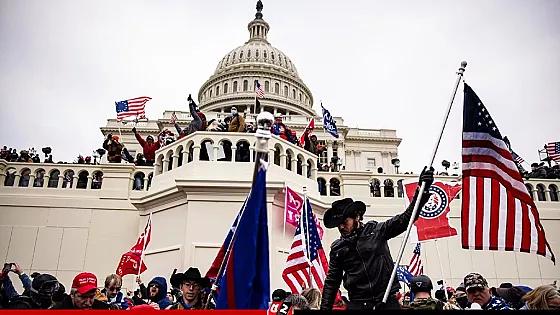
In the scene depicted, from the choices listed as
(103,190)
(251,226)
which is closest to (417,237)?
(251,226)

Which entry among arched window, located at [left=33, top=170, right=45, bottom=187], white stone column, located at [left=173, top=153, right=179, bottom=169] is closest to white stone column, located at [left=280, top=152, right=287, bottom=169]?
white stone column, located at [left=173, top=153, right=179, bottom=169]

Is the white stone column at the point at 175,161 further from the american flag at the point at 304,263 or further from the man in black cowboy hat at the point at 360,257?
the man in black cowboy hat at the point at 360,257

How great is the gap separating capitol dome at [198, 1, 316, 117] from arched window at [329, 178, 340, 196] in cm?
5183

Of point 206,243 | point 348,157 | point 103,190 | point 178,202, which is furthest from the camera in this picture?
point 348,157

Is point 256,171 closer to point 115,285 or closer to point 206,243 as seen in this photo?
point 115,285

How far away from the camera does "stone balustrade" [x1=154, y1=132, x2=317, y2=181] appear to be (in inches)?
477

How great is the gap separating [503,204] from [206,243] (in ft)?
25.0

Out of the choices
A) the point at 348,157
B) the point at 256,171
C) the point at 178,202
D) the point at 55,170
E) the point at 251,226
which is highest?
the point at 348,157

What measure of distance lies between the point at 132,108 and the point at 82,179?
7072 mm

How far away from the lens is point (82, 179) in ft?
45.1

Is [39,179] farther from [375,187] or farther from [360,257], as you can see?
[360,257]

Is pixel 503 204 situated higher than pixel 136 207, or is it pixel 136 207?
pixel 136 207

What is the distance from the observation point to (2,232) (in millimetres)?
12336

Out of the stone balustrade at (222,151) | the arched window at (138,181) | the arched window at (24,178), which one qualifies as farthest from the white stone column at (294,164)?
the arched window at (24,178)
